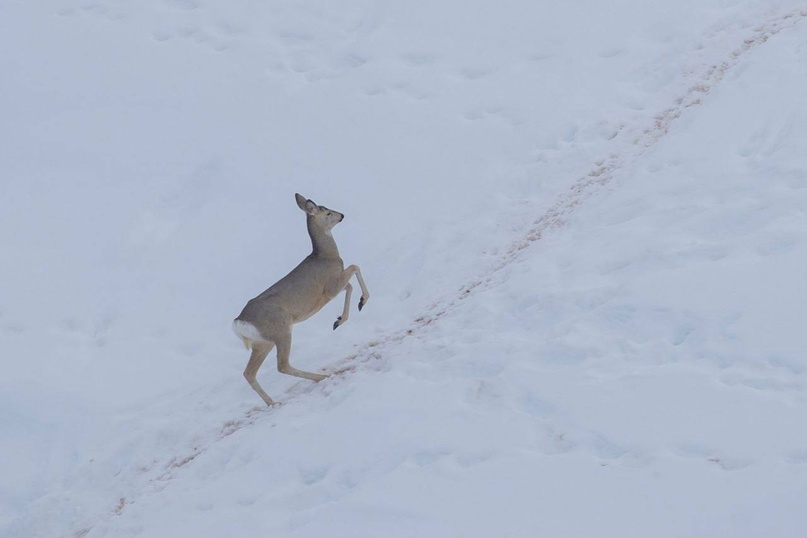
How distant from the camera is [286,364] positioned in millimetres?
9891

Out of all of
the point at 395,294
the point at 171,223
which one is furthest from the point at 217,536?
the point at 171,223

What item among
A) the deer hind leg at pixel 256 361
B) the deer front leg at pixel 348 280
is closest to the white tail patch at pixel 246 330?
the deer hind leg at pixel 256 361

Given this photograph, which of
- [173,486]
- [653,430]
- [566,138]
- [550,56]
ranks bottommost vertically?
[653,430]

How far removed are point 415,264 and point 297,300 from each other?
→ 1690mm

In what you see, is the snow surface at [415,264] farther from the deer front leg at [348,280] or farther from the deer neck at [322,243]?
the deer neck at [322,243]

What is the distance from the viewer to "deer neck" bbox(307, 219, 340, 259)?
1082 cm

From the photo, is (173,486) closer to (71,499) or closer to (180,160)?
(71,499)

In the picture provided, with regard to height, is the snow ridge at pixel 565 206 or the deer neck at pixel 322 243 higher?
the deer neck at pixel 322 243

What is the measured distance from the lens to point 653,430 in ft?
25.1

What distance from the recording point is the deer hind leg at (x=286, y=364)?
9875 mm

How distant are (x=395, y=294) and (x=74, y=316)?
322 cm

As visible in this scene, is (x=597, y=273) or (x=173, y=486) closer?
(x=173, y=486)

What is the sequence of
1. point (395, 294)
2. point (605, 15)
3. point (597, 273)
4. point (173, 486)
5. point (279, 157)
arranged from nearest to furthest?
point (173, 486) < point (597, 273) < point (395, 294) < point (279, 157) < point (605, 15)

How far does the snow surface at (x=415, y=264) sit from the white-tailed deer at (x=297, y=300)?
0.32m
